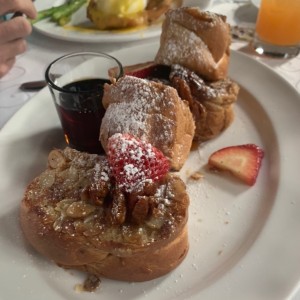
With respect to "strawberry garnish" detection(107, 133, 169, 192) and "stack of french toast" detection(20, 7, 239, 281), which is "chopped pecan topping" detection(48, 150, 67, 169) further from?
"strawberry garnish" detection(107, 133, 169, 192)

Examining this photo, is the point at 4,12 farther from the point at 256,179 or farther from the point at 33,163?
the point at 256,179

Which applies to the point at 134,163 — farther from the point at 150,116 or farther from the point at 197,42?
the point at 197,42

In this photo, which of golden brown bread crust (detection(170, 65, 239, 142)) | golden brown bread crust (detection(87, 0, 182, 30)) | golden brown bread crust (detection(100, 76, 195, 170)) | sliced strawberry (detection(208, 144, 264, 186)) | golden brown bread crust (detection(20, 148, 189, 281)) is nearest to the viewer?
golden brown bread crust (detection(20, 148, 189, 281))

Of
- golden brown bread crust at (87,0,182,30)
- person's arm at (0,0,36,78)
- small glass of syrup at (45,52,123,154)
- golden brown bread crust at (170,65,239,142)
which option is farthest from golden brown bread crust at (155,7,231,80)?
person's arm at (0,0,36,78)

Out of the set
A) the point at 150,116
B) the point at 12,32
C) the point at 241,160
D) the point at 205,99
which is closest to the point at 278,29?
the point at 205,99

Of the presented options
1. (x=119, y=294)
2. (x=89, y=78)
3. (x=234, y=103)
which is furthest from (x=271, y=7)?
(x=119, y=294)

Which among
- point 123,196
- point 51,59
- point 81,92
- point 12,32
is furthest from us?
point 51,59
